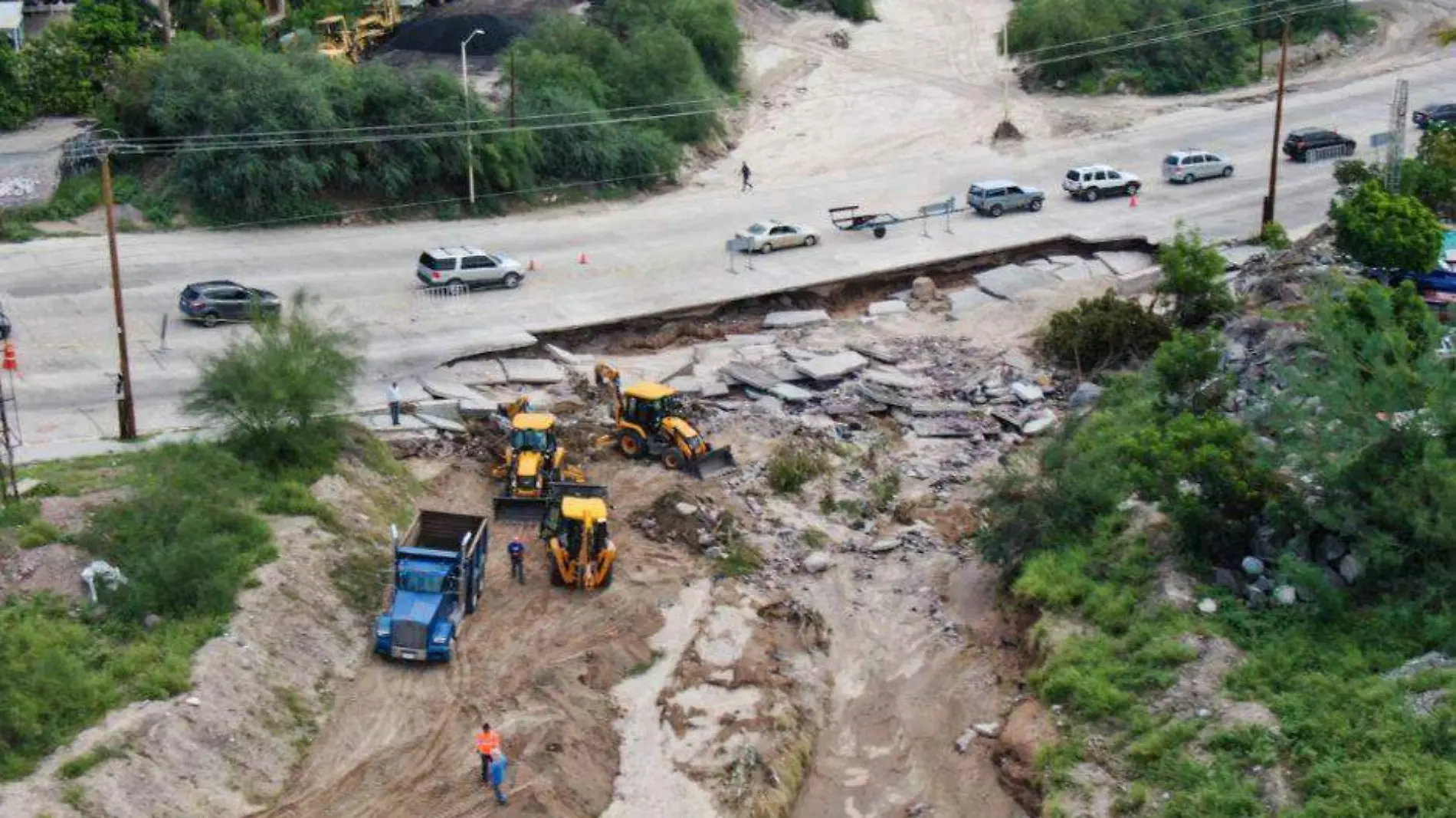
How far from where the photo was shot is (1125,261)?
4825cm

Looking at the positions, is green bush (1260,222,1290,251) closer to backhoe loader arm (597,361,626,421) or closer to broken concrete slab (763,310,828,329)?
broken concrete slab (763,310,828,329)

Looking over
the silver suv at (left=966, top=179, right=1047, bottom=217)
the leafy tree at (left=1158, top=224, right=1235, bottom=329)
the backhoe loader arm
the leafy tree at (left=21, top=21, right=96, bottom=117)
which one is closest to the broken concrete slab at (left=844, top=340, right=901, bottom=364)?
the backhoe loader arm

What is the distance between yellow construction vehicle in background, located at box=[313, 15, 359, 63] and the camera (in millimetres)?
61750

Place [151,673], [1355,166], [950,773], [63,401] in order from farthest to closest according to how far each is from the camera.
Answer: [1355,166] → [63,401] → [950,773] → [151,673]

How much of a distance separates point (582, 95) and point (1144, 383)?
27.8 metres

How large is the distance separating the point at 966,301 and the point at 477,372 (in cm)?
1481

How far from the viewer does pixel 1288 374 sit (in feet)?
91.7

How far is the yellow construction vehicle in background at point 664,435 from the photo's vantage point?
3378cm

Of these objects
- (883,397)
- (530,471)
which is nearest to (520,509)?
(530,471)

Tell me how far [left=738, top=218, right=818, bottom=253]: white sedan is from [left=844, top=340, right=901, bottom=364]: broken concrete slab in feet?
21.5

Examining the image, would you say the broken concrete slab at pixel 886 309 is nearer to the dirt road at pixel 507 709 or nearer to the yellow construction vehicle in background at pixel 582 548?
the dirt road at pixel 507 709

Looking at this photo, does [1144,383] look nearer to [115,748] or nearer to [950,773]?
[950,773]

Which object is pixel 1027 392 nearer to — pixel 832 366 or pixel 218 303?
pixel 832 366

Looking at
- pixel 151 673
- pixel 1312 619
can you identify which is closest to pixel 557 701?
pixel 151 673
